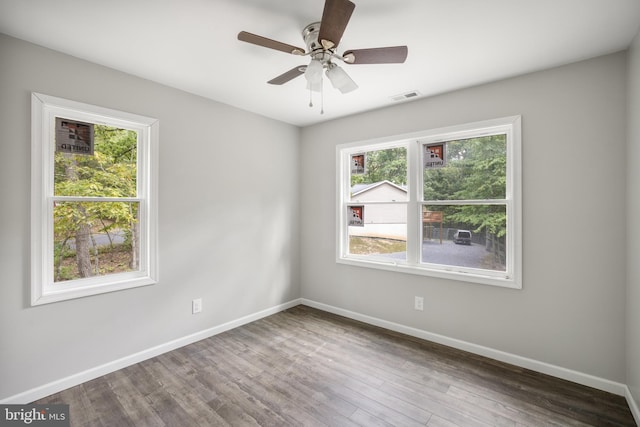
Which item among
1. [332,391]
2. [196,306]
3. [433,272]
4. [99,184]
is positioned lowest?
[332,391]

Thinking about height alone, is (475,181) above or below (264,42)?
below

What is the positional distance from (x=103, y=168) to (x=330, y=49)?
85.0 inches

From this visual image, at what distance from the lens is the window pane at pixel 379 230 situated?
11.3 feet

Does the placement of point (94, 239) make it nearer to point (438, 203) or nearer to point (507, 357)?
point (438, 203)

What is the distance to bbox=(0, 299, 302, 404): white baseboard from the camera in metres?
2.10

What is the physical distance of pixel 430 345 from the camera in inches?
118

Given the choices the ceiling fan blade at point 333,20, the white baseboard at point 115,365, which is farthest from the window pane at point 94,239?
the ceiling fan blade at point 333,20

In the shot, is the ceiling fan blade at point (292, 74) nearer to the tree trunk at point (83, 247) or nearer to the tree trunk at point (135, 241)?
the tree trunk at point (135, 241)

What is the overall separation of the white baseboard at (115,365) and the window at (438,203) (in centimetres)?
160

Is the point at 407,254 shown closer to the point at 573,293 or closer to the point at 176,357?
the point at 573,293

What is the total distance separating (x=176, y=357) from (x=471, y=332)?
2.83 meters

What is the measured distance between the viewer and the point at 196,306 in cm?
308

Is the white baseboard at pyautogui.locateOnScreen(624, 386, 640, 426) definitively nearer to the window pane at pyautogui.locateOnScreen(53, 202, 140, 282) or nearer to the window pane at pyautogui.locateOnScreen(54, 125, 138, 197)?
the window pane at pyautogui.locateOnScreen(53, 202, 140, 282)

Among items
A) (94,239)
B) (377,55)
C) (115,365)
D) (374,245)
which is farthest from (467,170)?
(115,365)
